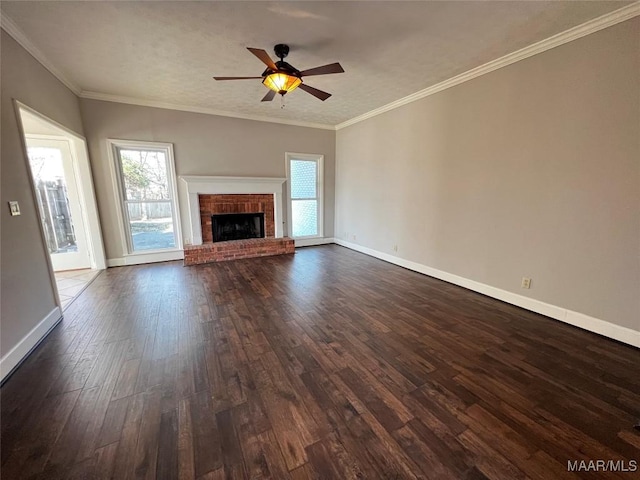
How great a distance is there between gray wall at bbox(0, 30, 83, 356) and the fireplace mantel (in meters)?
2.16

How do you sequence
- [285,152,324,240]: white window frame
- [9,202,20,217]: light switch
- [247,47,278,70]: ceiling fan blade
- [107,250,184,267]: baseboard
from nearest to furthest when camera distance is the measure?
1. [247,47,278,70]: ceiling fan blade
2. [9,202,20,217]: light switch
3. [107,250,184,267]: baseboard
4. [285,152,324,240]: white window frame

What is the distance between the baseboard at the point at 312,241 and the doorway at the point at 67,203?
3.59m

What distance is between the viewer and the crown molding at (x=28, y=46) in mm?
2195

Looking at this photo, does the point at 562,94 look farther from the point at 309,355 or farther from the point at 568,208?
the point at 309,355

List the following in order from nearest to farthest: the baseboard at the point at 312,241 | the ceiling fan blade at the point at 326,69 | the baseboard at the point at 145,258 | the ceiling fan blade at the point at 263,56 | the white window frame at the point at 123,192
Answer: the ceiling fan blade at the point at 263,56, the ceiling fan blade at the point at 326,69, the white window frame at the point at 123,192, the baseboard at the point at 145,258, the baseboard at the point at 312,241

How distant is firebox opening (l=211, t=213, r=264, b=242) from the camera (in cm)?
520

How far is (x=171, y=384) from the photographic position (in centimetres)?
182

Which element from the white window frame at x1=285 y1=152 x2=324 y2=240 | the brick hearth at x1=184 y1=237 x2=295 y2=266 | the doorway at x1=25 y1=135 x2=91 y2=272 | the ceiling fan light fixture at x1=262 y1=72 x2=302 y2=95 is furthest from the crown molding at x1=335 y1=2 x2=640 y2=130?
the doorway at x1=25 y1=135 x2=91 y2=272

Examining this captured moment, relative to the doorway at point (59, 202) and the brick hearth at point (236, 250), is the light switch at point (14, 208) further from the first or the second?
the brick hearth at point (236, 250)

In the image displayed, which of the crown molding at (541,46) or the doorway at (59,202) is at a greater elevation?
the crown molding at (541,46)

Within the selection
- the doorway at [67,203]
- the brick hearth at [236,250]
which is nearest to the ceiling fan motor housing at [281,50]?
the doorway at [67,203]

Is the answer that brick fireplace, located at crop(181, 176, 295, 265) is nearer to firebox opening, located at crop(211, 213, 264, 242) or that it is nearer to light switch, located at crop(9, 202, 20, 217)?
firebox opening, located at crop(211, 213, 264, 242)

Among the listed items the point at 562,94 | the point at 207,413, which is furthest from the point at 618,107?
the point at 207,413

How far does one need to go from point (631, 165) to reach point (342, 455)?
3.15 metres
